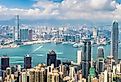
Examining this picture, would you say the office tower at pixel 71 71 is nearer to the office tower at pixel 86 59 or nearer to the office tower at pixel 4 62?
the office tower at pixel 86 59

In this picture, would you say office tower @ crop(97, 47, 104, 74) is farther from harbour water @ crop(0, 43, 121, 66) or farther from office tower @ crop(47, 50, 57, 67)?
office tower @ crop(47, 50, 57, 67)

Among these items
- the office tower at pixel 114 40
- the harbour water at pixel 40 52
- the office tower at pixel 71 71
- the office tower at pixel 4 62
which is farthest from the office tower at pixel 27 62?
the office tower at pixel 114 40

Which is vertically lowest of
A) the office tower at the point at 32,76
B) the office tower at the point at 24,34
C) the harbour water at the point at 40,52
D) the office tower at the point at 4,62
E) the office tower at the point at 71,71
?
the office tower at the point at 71,71

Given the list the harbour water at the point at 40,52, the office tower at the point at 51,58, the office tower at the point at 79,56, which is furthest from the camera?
the office tower at the point at 79,56

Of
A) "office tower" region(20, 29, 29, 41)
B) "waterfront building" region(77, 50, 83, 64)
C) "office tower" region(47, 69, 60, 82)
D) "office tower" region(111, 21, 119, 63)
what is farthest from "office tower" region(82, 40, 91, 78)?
"office tower" region(20, 29, 29, 41)

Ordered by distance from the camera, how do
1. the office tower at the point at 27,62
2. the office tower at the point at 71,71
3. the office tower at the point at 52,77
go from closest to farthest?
1. the office tower at the point at 52,77
2. the office tower at the point at 71,71
3. the office tower at the point at 27,62

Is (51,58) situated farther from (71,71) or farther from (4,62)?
(4,62)

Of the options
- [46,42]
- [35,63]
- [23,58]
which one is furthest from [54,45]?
[35,63]

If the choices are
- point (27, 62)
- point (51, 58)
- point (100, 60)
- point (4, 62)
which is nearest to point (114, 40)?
point (100, 60)
